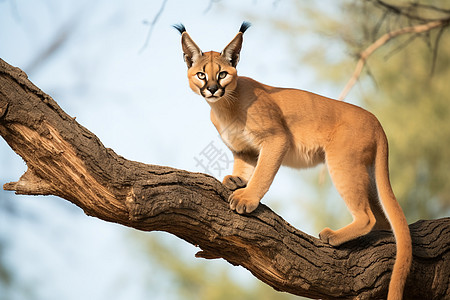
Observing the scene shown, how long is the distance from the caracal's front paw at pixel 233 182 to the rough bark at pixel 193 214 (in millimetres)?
254

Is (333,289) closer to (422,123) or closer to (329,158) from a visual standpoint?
(329,158)

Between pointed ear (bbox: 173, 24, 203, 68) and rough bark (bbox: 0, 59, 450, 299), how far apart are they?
842mm

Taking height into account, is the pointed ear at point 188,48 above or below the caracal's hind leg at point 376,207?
below

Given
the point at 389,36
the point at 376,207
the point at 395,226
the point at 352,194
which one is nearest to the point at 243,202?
the point at 352,194

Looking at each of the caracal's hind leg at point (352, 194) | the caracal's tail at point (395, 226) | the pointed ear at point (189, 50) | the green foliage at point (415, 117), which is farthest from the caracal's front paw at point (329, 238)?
the green foliage at point (415, 117)

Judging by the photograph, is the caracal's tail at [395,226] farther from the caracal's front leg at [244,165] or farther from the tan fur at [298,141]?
the caracal's front leg at [244,165]

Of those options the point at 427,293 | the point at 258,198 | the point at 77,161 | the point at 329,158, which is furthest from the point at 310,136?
the point at 77,161

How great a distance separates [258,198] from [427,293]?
1.35m

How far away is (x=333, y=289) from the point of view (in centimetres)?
328

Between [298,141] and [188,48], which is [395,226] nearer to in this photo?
[298,141]

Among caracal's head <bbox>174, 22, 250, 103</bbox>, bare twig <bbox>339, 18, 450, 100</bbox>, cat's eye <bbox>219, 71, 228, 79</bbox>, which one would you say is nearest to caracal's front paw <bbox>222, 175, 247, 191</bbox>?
caracal's head <bbox>174, 22, 250, 103</bbox>

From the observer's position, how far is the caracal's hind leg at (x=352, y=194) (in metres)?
3.36

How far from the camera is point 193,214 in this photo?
2.92 metres

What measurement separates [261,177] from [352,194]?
1.97ft
